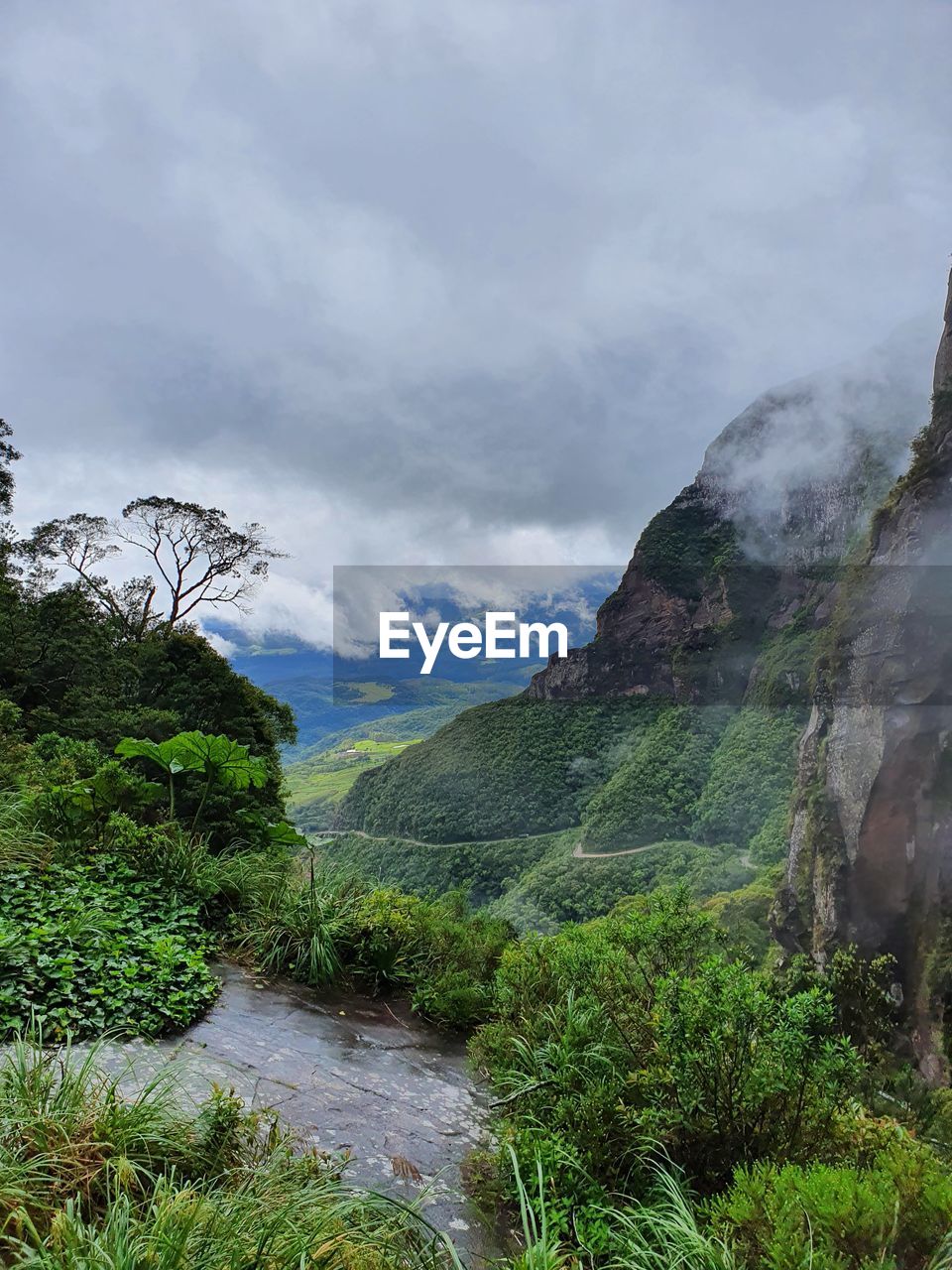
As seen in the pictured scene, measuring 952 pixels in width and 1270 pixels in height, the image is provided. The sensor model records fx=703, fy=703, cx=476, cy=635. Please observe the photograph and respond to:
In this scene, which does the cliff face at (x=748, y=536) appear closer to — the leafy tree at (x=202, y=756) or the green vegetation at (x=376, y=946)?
the leafy tree at (x=202, y=756)

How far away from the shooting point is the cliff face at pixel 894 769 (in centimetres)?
2580

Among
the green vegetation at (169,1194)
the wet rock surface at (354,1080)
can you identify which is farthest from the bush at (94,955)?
the green vegetation at (169,1194)

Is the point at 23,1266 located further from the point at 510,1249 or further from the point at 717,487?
the point at 717,487

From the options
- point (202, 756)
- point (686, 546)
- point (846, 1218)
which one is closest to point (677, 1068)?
point (846, 1218)

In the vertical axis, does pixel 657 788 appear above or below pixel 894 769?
below

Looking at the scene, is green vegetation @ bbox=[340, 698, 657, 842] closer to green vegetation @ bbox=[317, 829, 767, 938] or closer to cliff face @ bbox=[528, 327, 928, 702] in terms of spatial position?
green vegetation @ bbox=[317, 829, 767, 938]

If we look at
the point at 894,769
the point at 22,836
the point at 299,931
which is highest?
the point at 22,836

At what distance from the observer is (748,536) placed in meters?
108

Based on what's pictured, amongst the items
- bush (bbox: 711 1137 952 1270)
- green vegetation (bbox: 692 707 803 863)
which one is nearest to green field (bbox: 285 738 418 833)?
green vegetation (bbox: 692 707 803 863)

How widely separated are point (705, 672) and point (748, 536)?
29.3m

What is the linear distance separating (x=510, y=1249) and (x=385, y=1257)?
0.70m

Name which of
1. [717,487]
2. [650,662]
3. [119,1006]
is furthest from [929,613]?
[717,487]

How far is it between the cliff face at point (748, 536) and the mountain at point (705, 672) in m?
0.27

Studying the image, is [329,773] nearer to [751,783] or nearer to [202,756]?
[751,783]
